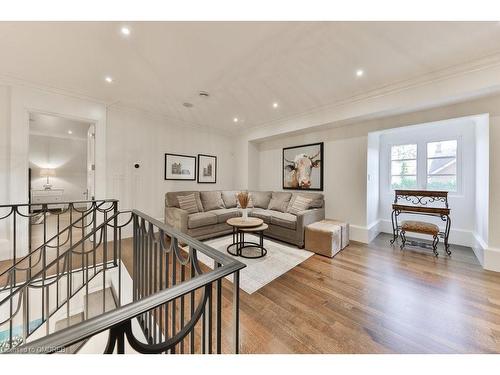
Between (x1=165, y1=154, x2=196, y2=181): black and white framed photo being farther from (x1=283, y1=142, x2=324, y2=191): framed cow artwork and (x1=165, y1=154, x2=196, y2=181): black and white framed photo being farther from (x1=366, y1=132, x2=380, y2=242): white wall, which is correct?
(x1=366, y1=132, x2=380, y2=242): white wall

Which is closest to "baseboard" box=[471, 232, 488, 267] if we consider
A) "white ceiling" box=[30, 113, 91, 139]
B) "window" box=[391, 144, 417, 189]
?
"window" box=[391, 144, 417, 189]

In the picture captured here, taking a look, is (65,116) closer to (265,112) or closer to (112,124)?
(112,124)

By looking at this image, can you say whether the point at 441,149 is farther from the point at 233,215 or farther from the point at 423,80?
the point at 233,215

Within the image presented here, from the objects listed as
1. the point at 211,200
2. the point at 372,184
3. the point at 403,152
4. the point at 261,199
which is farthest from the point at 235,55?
the point at 403,152

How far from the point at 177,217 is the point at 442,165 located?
5116 millimetres

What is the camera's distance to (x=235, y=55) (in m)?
2.27

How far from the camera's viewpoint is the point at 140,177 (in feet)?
13.6

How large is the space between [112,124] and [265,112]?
2.96m

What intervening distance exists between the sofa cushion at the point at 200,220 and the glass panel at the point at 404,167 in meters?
3.97

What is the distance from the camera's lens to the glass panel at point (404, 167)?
4137 millimetres

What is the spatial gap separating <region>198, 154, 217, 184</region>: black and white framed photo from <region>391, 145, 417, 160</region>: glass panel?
4.20 m

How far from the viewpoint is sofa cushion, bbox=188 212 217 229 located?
3.65 metres

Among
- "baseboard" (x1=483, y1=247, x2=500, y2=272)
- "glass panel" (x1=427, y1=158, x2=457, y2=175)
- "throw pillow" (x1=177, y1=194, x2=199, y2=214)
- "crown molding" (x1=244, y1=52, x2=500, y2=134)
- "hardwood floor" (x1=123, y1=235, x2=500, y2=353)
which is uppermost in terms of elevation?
"crown molding" (x1=244, y1=52, x2=500, y2=134)
